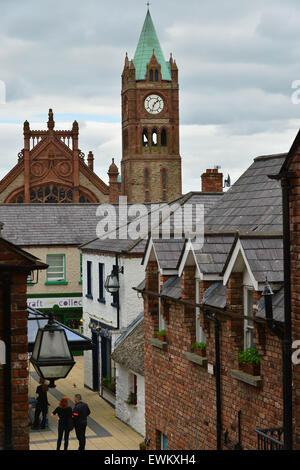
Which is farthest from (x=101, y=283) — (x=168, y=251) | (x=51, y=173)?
(x=51, y=173)

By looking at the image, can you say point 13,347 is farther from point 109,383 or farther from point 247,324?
point 109,383

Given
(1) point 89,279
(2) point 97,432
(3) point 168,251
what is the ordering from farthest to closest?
(1) point 89,279
(2) point 97,432
(3) point 168,251

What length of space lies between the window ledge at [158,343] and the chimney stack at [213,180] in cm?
1618

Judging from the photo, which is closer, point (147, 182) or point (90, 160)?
point (90, 160)

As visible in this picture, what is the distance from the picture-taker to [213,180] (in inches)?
1377

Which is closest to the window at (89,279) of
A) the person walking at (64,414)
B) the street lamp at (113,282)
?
the street lamp at (113,282)

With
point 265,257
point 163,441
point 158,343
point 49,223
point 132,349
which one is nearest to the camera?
point 265,257

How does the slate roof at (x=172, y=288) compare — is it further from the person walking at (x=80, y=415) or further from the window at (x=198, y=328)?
the person walking at (x=80, y=415)

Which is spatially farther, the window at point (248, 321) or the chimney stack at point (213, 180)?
the chimney stack at point (213, 180)

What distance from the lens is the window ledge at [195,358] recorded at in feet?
52.6

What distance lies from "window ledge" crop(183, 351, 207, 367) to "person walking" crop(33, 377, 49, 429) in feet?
30.7

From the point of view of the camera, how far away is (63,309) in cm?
4319

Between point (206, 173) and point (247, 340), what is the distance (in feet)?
69.9

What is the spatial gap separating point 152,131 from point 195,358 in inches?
3185
